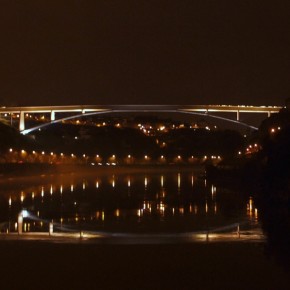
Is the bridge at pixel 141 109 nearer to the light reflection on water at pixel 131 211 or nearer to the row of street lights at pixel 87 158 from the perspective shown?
the row of street lights at pixel 87 158

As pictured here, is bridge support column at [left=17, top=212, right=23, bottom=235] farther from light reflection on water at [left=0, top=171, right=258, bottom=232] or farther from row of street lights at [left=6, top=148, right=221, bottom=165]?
row of street lights at [left=6, top=148, right=221, bottom=165]

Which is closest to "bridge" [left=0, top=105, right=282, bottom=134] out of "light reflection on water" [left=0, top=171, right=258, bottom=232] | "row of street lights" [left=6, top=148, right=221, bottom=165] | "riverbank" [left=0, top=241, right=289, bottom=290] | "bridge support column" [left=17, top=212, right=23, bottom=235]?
"row of street lights" [left=6, top=148, right=221, bottom=165]

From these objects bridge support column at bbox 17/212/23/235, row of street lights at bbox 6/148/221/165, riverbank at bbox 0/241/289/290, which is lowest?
riverbank at bbox 0/241/289/290

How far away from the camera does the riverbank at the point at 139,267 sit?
30.9 ft

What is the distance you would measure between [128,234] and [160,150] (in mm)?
107917

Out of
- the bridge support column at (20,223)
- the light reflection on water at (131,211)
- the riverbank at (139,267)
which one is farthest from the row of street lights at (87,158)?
the riverbank at (139,267)

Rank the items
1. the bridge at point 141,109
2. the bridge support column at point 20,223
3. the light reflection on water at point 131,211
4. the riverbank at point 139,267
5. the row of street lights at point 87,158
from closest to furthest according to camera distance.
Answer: the riverbank at point 139,267 < the bridge support column at point 20,223 < the light reflection on water at point 131,211 < the row of street lights at point 87,158 < the bridge at point 141,109

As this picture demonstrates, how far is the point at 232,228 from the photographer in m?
15.5

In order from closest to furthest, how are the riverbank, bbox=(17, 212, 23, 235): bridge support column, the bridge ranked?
the riverbank
bbox=(17, 212, 23, 235): bridge support column
the bridge

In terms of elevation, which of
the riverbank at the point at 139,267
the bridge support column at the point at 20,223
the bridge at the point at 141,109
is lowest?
the riverbank at the point at 139,267

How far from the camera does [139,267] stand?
414 inches

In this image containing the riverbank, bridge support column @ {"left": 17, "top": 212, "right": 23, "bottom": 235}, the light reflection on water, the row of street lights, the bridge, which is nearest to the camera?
the riverbank

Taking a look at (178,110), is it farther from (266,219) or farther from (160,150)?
(266,219)

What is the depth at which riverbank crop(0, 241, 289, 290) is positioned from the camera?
30.9ft
